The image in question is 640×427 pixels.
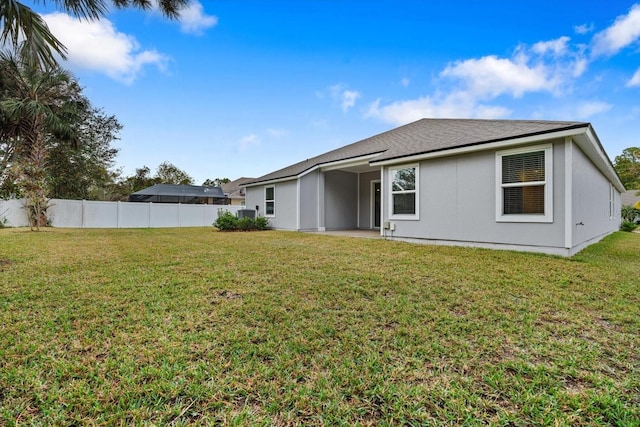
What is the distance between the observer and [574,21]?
375 inches

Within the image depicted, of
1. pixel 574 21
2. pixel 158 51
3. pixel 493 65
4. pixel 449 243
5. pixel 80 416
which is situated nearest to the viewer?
pixel 80 416

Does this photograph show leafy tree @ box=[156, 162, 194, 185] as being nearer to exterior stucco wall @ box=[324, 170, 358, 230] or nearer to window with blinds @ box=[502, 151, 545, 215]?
exterior stucco wall @ box=[324, 170, 358, 230]

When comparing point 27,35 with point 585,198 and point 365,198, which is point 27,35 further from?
point 585,198

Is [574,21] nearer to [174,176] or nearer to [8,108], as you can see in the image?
[8,108]

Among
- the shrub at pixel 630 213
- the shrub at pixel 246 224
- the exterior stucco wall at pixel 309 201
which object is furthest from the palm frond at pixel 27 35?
the shrub at pixel 630 213

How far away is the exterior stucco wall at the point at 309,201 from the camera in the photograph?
40.1 feet

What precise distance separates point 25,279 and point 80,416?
3952mm

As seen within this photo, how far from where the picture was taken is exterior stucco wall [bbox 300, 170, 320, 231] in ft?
40.1

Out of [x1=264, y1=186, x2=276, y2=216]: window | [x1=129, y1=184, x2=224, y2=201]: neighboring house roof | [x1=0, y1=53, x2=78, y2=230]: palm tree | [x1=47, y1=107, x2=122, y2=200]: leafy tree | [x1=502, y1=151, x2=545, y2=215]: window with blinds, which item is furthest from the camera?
[x1=129, y1=184, x2=224, y2=201]: neighboring house roof

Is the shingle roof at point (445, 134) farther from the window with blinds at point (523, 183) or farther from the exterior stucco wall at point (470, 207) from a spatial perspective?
the window with blinds at point (523, 183)

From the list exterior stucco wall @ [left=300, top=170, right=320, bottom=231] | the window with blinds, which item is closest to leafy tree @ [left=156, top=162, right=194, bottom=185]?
exterior stucco wall @ [left=300, top=170, right=320, bottom=231]

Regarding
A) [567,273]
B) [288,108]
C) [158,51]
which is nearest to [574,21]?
[567,273]

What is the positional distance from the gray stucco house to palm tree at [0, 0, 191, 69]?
7.40 metres

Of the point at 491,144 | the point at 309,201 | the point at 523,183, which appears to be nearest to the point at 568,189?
the point at 523,183
